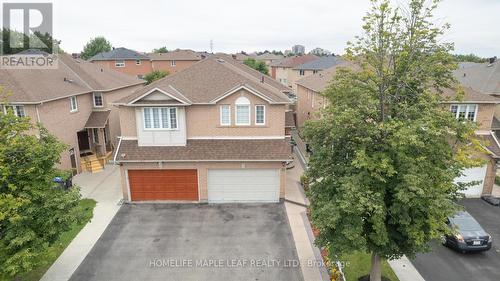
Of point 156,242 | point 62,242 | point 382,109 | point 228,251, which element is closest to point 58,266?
point 62,242

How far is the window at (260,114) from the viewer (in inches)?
760

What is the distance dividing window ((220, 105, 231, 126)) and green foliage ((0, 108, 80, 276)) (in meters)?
9.62

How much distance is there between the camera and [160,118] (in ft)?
62.5

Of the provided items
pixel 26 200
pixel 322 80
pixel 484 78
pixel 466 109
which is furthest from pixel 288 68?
pixel 26 200

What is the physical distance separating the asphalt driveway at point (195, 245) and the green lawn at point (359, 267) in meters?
2.05

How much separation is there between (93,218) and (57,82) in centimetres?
1338

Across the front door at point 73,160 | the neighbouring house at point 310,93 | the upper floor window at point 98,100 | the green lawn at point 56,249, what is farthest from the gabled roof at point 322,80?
the front door at point 73,160

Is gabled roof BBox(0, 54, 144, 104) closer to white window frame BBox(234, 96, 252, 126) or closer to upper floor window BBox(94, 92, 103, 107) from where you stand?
upper floor window BBox(94, 92, 103, 107)

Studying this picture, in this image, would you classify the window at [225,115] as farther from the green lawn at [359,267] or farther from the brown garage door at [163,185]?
the green lawn at [359,267]

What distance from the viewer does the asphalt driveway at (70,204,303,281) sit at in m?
13.2

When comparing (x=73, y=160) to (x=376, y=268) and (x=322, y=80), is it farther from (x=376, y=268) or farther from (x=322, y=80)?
(x=322, y=80)

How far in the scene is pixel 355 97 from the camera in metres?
10.5

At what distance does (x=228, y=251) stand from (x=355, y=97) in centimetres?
899

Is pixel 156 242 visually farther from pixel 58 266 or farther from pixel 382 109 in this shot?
pixel 382 109
